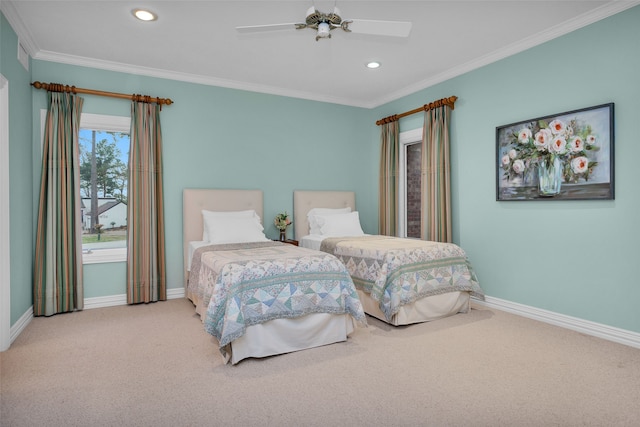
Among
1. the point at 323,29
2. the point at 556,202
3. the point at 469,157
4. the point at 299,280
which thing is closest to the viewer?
the point at 323,29

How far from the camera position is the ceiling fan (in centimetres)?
249

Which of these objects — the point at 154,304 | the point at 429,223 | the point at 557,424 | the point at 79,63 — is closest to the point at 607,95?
the point at 429,223

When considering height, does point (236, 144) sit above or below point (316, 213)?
above

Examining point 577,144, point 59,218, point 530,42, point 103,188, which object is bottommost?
point 59,218

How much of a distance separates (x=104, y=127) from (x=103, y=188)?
0.70m

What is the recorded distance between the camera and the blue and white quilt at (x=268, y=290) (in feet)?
8.45

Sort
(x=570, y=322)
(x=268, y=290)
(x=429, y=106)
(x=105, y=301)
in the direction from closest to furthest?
(x=268, y=290) < (x=570, y=322) < (x=105, y=301) < (x=429, y=106)

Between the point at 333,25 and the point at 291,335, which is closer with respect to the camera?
the point at 333,25

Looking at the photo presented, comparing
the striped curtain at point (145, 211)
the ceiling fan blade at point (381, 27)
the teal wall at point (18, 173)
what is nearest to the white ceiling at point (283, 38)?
the teal wall at point (18, 173)

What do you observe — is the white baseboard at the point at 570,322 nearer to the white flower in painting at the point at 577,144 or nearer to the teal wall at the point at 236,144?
the white flower in painting at the point at 577,144

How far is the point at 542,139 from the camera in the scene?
3.46 metres

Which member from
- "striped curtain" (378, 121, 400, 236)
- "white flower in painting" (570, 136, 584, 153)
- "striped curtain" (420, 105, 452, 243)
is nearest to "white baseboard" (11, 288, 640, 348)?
"striped curtain" (420, 105, 452, 243)

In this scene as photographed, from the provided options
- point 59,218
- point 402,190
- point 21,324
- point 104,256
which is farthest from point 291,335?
point 402,190

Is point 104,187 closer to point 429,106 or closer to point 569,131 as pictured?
point 429,106
